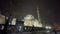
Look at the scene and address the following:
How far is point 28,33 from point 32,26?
100 mm

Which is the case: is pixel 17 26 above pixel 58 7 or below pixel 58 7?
below

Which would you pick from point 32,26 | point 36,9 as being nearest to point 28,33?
point 32,26

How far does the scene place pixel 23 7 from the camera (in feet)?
4.42

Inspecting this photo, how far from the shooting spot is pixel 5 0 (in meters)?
1.31

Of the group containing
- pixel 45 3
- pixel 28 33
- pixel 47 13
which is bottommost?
pixel 28 33

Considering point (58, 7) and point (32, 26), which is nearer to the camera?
point (32, 26)

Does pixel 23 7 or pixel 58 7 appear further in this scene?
pixel 58 7

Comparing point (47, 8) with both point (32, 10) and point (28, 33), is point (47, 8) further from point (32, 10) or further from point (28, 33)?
point (28, 33)

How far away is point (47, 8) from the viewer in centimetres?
141

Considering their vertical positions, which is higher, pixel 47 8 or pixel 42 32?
pixel 47 8

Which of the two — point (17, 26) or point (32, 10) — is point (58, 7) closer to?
point (32, 10)

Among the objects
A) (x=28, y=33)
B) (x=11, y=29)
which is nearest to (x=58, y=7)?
(x=28, y=33)

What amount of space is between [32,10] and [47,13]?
203mm

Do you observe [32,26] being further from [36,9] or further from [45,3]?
[45,3]
